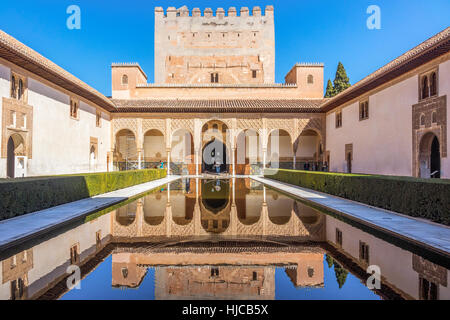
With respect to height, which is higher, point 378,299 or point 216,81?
point 216,81

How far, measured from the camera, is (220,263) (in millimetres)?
3727

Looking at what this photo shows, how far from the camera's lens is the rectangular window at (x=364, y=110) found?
52.0 ft

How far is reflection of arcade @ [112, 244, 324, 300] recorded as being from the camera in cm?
300

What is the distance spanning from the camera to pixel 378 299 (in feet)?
9.07

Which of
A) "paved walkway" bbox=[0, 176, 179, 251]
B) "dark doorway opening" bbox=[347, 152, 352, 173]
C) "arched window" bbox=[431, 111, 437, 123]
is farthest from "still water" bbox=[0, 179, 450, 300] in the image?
"dark doorway opening" bbox=[347, 152, 352, 173]

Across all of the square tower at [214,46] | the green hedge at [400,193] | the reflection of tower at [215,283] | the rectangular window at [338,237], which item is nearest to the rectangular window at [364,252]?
the rectangular window at [338,237]

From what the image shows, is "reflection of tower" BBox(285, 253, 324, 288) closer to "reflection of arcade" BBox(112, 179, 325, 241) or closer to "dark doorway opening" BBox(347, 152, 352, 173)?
"reflection of arcade" BBox(112, 179, 325, 241)

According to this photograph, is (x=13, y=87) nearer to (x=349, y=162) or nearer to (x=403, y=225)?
(x=403, y=225)

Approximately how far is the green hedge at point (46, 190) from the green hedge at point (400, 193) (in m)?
7.73

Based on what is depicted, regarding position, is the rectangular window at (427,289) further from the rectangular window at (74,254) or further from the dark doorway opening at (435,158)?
the dark doorway opening at (435,158)

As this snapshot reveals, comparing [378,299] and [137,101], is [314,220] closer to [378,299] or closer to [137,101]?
[378,299]

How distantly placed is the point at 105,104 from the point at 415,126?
1704 cm

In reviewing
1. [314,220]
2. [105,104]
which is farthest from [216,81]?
[314,220]
